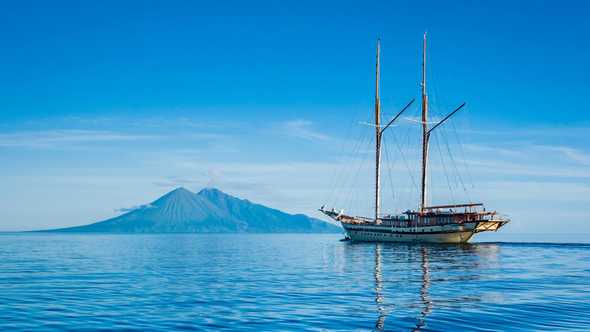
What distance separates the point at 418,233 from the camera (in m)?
120

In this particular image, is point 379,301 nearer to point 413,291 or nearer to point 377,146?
point 413,291

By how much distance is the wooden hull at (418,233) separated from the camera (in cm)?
11650

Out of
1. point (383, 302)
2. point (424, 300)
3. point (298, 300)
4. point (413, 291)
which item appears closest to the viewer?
point (383, 302)

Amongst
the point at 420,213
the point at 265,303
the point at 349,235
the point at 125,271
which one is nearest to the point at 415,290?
the point at 265,303

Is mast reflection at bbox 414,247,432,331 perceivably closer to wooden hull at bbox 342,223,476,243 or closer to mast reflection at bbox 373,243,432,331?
mast reflection at bbox 373,243,432,331

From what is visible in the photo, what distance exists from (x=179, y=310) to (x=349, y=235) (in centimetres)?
10896

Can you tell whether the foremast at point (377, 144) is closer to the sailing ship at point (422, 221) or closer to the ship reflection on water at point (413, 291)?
the sailing ship at point (422, 221)

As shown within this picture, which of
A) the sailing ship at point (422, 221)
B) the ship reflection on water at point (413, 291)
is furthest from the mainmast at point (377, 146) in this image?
the ship reflection on water at point (413, 291)

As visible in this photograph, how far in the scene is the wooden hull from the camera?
116 m

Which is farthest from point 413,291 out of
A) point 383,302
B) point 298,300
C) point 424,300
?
point 298,300

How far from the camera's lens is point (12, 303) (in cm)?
3431

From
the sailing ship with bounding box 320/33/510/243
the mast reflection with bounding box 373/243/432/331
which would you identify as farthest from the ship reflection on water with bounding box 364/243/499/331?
the sailing ship with bounding box 320/33/510/243

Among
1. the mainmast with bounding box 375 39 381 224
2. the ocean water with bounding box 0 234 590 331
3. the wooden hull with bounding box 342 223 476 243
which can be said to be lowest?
the ocean water with bounding box 0 234 590 331

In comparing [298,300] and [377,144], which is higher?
[377,144]
